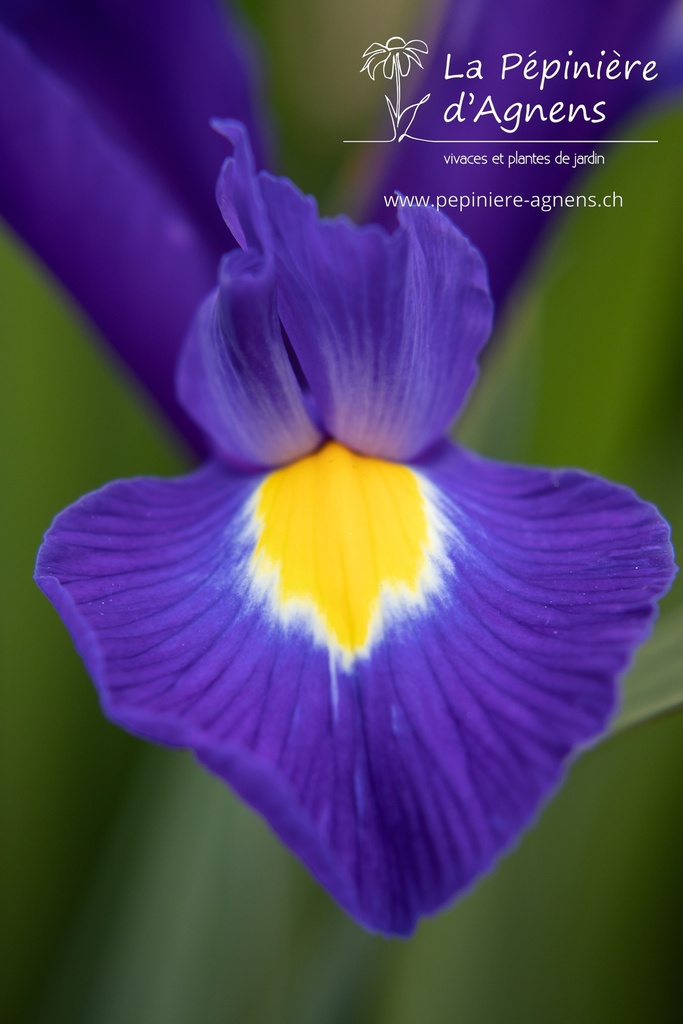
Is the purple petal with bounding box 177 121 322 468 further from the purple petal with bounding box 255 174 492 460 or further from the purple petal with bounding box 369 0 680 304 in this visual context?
the purple petal with bounding box 369 0 680 304

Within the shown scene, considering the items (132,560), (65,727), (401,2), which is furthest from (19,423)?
(401,2)

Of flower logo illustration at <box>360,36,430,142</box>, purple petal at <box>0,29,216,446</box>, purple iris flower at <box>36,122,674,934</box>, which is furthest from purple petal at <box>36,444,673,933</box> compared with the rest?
flower logo illustration at <box>360,36,430,142</box>

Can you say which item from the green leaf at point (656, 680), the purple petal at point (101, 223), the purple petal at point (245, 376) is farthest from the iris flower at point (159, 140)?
the green leaf at point (656, 680)

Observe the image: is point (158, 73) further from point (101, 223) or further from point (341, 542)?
point (341, 542)

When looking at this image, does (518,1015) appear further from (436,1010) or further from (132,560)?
(132,560)

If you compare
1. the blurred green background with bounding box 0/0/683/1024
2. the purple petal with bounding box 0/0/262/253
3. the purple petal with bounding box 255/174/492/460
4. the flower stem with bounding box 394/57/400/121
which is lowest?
the blurred green background with bounding box 0/0/683/1024

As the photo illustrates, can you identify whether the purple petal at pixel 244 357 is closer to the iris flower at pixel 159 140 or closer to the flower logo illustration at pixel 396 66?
the iris flower at pixel 159 140
